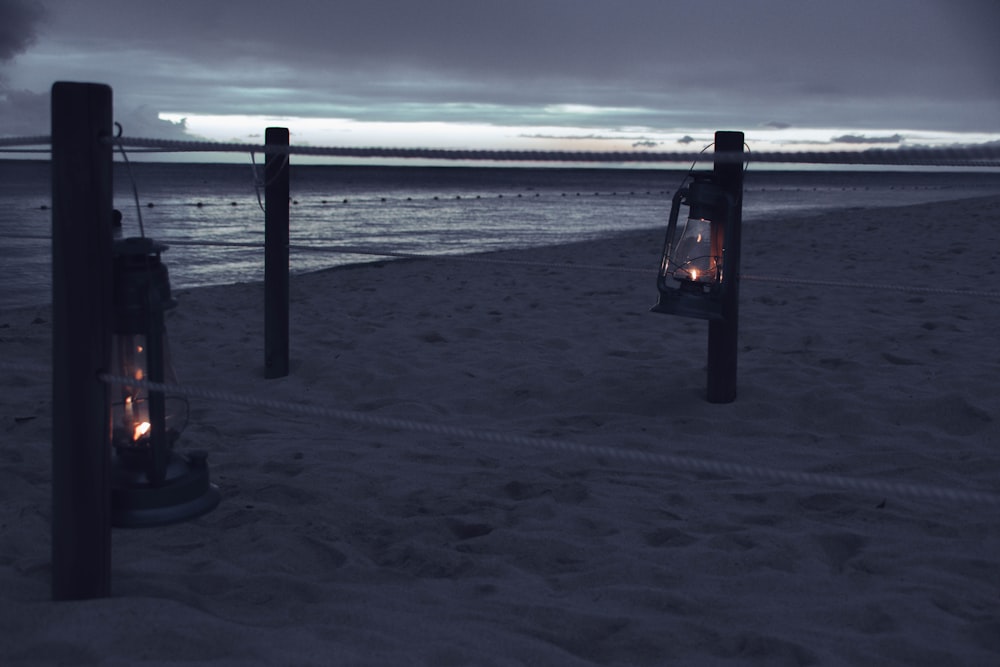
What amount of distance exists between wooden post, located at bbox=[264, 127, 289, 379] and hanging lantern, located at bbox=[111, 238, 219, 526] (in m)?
1.83

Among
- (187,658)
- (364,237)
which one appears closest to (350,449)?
(187,658)

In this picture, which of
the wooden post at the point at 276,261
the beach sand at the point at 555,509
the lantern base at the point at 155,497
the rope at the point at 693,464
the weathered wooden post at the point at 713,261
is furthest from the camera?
the wooden post at the point at 276,261

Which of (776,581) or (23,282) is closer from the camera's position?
(776,581)

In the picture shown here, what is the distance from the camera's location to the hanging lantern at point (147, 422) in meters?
1.84

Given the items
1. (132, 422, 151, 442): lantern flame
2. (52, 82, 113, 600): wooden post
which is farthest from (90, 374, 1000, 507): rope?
(132, 422, 151, 442): lantern flame

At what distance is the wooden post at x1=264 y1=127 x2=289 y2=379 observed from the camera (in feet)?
12.9

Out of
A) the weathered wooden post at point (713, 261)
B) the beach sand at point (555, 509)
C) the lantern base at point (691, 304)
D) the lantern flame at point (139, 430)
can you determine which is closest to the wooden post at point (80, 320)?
the beach sand at point (555, 509)

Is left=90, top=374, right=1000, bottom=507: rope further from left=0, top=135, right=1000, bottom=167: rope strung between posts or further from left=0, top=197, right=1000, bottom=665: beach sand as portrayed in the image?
left=0, top=135, right=1000, bottom=167: rope strung between posts

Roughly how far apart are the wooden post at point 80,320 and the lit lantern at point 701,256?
2048 millimetres

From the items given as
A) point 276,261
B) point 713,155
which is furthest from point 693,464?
point 276,261

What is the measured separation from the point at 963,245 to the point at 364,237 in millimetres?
9127

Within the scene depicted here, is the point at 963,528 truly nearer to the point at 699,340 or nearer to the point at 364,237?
the point at 699,340

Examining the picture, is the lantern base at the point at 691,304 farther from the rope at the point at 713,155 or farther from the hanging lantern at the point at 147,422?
the hanging lantern at the point at 147,422

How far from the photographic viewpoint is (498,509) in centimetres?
258
